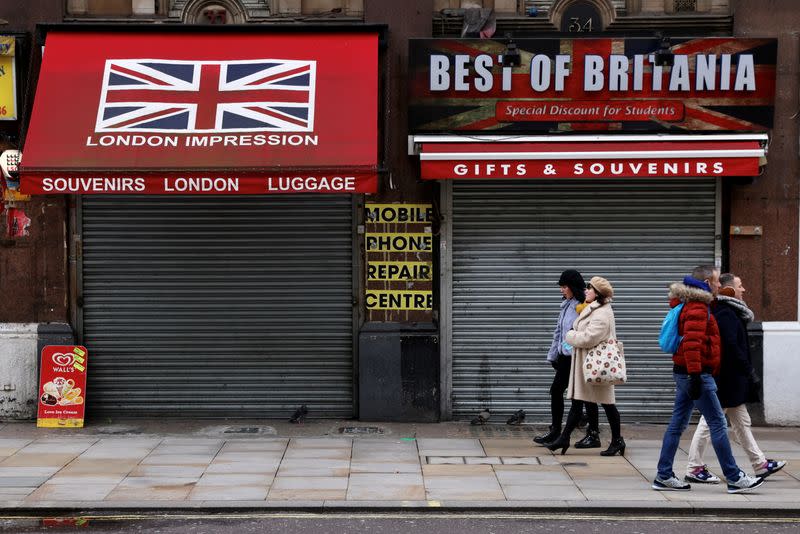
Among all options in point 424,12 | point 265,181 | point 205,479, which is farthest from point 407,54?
point 205,479

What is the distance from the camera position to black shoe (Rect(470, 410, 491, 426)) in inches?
442

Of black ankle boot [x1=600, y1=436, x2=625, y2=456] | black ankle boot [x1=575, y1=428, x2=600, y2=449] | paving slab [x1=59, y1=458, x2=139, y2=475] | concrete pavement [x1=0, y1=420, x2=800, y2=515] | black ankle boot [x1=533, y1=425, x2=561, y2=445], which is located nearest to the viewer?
concrete pavement [x1=0, y1=420, x2=800, y2=515]

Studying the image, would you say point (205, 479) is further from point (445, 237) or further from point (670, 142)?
point (670, 142)

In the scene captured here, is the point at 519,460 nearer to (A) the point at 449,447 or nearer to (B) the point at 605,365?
(A) the point at 449,447

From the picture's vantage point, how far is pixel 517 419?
11.2 m

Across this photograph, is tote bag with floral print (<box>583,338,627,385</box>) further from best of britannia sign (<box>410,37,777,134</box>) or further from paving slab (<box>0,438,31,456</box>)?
paving slab (<box>0,438,31,456</box>)

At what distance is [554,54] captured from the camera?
36.1 ft

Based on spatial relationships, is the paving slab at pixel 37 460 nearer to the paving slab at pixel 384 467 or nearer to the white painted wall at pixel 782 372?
the paving slab at pixel 384 467

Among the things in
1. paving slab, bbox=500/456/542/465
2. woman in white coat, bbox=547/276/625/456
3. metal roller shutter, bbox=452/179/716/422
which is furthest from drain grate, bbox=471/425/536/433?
paving slab, bbox=500/456/542/465

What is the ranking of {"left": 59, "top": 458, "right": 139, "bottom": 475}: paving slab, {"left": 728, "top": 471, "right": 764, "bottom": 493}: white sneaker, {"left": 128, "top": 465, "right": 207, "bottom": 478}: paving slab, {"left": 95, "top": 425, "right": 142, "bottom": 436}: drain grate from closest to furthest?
{"left": 728, "top": 471, "right": 764, "bottom": 493}: white sneaker → {"left": 128, "top": 465, "right": 207, "bottom": 478}: paving slab → {"left": 59, "top": 458, "right": 139, "bottom": 475}: paving slab → {"left": 95, "top": 425, "right": 142, "bottom": 436}: drain grate

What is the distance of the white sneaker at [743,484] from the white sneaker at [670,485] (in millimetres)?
348

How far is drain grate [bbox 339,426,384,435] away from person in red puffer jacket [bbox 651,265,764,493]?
3.54 metres

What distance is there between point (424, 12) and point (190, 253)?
4.03 meters

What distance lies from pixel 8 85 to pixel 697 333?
823cm
